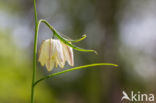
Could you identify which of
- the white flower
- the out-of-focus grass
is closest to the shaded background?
the out-of-focus grass

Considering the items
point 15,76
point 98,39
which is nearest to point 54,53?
point 15,76

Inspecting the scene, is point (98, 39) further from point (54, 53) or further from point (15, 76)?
point (54, 53)

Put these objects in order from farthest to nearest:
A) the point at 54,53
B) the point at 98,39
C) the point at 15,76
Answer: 1. the point at 98,39
2. the point at 15,76
3. the point at 54,53

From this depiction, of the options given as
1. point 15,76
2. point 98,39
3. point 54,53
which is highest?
point 98,39

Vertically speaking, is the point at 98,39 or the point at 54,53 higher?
the point at 98,39

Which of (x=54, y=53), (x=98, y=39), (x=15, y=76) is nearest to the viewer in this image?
(x=54, y=53)

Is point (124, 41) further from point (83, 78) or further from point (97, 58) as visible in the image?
point (83, 78)

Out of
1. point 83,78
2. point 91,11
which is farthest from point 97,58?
point 91,11

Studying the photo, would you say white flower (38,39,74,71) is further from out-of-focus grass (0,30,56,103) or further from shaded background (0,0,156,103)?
shaded background (0,0,156,103)
